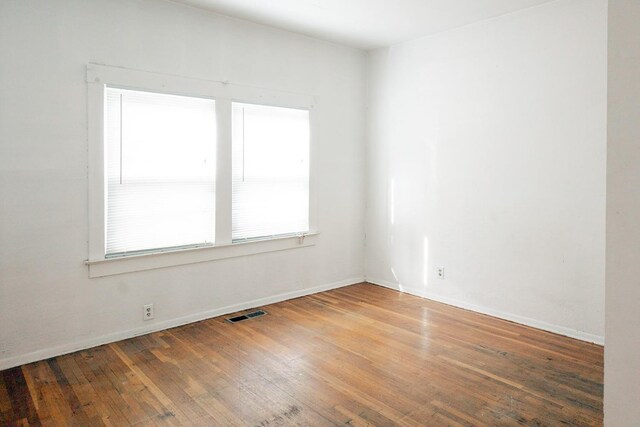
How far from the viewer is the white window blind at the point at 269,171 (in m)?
4.20

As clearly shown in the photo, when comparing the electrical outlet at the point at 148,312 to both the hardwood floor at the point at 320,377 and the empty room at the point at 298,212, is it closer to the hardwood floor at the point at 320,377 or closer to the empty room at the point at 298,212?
the empty room at the point at 298,212

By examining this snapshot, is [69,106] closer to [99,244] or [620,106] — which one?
[99,244]

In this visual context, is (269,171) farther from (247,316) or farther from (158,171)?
(247,316)

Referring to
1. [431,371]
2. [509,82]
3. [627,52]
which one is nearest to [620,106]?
[627,52]

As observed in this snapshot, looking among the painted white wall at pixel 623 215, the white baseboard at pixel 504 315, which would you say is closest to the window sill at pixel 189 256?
the white baseboard at pixel 504 315

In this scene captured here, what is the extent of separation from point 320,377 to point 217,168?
2111mm

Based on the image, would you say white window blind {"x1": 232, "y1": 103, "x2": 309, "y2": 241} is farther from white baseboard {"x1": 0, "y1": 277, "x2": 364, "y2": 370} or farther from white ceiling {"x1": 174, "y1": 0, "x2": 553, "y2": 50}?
white ceiling {"x1": 174, "y1": 0, "x2": 553, "y2": 50}

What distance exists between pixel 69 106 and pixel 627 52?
11.1 feet

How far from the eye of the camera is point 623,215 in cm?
117

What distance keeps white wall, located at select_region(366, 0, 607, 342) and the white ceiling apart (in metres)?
0.23

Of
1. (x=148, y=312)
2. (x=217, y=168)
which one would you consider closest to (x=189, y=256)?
(x=148, y=312)

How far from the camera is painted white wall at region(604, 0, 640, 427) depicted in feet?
3.75

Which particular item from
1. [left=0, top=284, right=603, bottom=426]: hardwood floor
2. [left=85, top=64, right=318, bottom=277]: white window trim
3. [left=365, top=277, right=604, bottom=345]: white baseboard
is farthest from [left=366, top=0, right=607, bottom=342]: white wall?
[left=85, top=64, right=318, bottom=277]: white window trim

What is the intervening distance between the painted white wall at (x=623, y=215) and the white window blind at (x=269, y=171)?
339 centimetres
